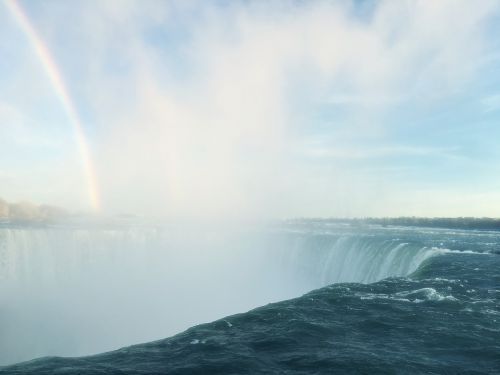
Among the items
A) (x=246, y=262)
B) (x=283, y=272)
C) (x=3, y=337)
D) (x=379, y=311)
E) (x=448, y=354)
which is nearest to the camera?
(x=448, y=354)

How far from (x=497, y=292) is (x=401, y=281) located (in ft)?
16.7

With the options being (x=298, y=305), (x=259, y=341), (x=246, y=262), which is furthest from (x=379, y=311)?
(x=246, y=262)

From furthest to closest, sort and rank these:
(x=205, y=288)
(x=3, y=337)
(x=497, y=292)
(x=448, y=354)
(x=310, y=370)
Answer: (x=205, y=288) < (x=3, y=337) < (x=497, y=292) < (x=448, y=354) < (x=310, y=370)

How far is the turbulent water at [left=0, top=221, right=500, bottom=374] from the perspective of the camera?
10711 millimetres

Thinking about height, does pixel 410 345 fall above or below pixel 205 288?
above

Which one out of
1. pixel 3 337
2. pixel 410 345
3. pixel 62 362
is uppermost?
pixel 410 345

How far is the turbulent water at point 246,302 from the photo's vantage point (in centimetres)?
1071

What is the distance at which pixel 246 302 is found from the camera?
48.0m

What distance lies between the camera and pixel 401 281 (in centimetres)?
2289

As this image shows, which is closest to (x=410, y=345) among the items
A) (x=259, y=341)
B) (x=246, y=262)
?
(x=259, y=341)

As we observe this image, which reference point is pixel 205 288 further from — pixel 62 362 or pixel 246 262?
pixel 62 362

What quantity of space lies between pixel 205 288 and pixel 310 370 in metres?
45.9

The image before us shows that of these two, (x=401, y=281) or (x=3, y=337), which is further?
(x=3, y=337)

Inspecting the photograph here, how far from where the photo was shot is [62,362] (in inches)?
436
